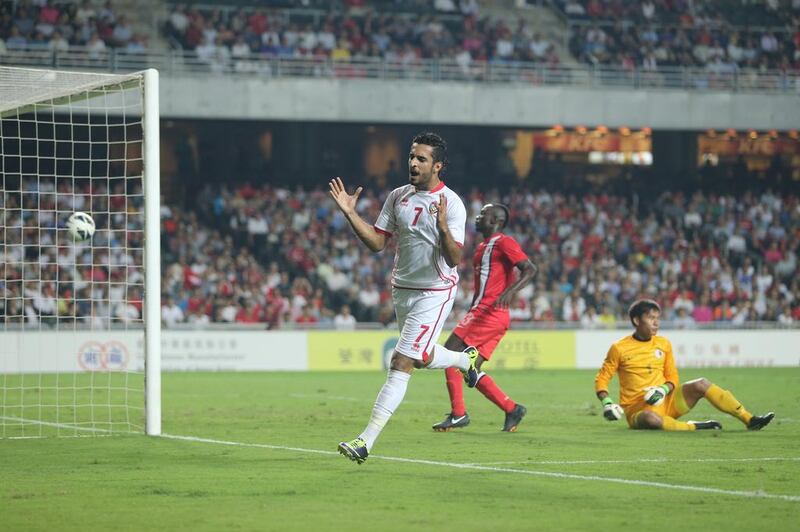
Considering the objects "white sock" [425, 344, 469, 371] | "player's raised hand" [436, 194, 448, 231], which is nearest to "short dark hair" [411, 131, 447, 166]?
"player's raised hand" [436, 194, 448, 231]

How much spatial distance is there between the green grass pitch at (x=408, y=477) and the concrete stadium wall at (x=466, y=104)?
19.1 metres

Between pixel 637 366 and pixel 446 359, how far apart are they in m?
3.23

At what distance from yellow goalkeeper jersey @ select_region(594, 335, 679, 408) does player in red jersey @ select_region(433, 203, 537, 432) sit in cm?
102

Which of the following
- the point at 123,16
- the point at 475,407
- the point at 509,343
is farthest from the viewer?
the point at 123,16

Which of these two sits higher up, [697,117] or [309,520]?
[697,117]

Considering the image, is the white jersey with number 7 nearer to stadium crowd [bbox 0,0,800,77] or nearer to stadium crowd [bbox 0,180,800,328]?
stadium crowd [bbox 0,180,800,328]

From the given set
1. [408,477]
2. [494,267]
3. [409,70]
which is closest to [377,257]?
[409,70]

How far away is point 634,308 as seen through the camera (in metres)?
13.0

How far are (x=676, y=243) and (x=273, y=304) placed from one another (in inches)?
493

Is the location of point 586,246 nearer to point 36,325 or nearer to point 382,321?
point 382,321

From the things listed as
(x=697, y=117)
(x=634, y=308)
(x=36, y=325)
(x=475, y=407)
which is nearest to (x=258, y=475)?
(x=634, y=308)

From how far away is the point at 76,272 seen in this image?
85.3 feet

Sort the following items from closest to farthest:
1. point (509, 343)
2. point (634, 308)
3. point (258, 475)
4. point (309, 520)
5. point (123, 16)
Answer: point (309, 520) < point (258, 475) < point (634, 308) < point (509, 343) < point (123, 16)

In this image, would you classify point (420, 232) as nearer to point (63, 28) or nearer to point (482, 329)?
point (482, 329)
